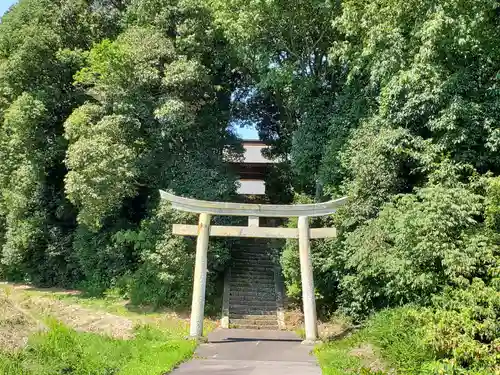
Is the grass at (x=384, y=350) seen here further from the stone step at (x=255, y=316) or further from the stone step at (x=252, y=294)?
the stone step at (x=252, y=294)

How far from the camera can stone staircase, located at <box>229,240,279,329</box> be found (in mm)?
15141

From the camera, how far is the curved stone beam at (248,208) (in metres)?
13.0

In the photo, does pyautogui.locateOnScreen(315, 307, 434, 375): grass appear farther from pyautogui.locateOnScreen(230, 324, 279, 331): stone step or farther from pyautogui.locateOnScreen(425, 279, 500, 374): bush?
pyautogui.locateOnScreen(230, 324, 279, 331): stone step

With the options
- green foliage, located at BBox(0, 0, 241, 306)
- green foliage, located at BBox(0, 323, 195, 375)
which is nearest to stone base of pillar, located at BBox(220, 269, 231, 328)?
green foliage, located at BBox(0, 0, 241, 306)

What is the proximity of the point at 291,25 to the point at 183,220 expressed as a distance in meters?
7.25

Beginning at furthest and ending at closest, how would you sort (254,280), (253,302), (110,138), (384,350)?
1. (254,280)
2. (253,302)
3. (110,138)
4. (384,350)

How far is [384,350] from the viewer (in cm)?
993

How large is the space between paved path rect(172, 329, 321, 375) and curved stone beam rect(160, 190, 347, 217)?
3.42 metres

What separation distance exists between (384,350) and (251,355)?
3.11 meters

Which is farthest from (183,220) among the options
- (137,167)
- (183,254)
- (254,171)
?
(254,171)

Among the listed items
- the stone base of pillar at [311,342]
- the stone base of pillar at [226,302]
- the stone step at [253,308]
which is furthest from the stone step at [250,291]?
the stone base of pillar at [311,342]

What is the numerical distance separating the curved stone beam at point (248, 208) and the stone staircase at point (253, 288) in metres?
3.86

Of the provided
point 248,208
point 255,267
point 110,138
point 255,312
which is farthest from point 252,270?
point 110,138

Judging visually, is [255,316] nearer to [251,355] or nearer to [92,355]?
[251,355]
